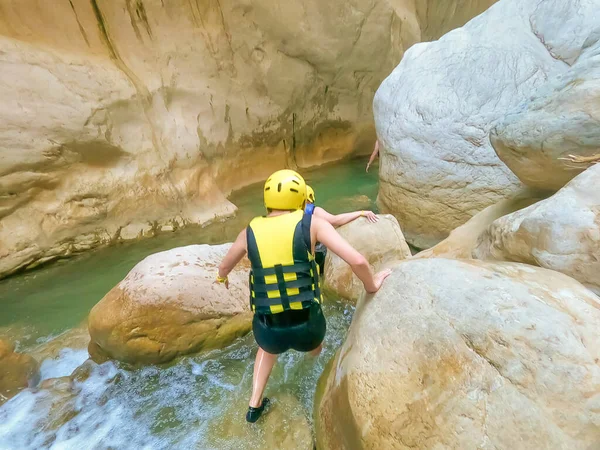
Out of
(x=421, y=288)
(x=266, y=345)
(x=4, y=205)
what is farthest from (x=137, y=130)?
(x=421, y=288)

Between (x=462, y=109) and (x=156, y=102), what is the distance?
14.4 ft

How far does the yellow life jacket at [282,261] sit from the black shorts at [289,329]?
0.12 m

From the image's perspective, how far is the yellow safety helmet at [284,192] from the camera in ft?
7.47

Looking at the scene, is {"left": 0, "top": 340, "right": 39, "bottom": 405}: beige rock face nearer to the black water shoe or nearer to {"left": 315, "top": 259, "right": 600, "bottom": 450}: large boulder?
the black water shoe

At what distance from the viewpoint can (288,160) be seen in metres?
8.91

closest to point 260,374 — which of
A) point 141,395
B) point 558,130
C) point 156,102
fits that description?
point 141,395

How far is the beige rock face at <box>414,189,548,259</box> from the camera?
3.12 metres

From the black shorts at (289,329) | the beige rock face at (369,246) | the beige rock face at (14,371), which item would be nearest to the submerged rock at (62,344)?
the beige rock face at (14,371)

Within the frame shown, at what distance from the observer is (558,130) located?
98.3 inches

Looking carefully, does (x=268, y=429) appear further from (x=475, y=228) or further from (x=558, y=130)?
(x=558, y=130)

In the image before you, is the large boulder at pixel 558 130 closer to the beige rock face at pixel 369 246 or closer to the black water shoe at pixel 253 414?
the beige rock face at pixel 369 246

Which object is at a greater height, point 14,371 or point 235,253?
point 235,253

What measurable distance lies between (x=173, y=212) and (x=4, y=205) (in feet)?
6.85


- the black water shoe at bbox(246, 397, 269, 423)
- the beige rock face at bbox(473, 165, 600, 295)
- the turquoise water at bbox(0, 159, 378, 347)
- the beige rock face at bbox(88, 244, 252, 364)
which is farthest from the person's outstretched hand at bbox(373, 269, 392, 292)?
the turquoise water at bbox(0, 159, 378, 347)
